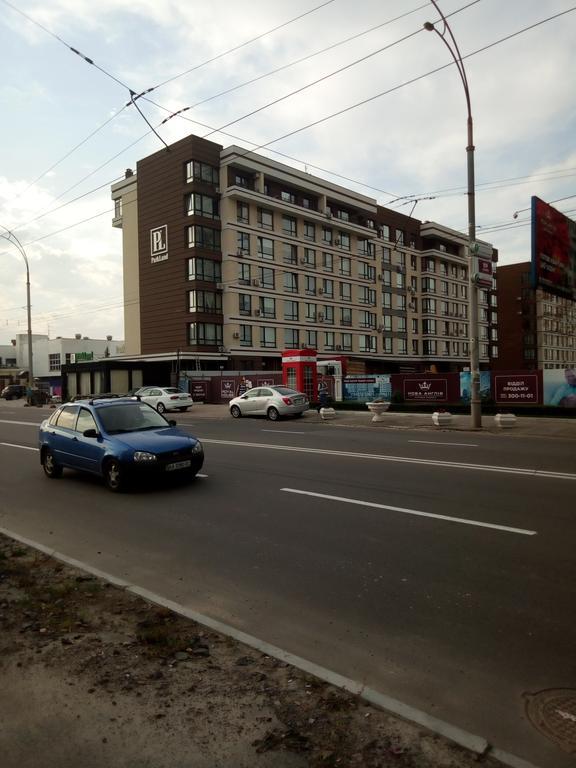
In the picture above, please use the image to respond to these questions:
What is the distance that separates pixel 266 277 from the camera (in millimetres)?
51812

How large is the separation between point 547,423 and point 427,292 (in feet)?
182

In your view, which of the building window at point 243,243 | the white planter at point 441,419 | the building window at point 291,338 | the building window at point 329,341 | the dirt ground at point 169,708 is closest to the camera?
the dirt ground at point 169,708

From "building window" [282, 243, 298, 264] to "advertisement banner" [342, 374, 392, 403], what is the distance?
27361 mm

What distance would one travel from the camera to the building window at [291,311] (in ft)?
176

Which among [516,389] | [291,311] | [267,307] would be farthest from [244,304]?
[516,389]

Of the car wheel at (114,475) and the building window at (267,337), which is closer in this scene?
the car wheel at (114,475)

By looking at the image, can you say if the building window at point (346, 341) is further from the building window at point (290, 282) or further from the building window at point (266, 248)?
the building window at point (266, 248)

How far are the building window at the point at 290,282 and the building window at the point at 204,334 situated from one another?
924 centimetres

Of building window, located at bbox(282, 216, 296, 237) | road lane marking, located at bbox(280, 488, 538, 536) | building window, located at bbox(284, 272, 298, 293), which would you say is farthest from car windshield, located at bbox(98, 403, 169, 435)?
building window, located at bbox(282, 216, 296, 237)

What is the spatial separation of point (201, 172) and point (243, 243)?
7065 mm

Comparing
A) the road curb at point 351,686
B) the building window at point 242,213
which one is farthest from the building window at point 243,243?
the road curb at point 351,686

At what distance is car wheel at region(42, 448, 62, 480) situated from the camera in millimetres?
10125

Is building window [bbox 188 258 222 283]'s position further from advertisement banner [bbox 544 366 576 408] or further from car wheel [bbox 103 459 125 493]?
car wheel [bbox 103 459 125 493]

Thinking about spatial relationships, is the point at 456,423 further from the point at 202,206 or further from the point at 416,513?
the point at 202,206
